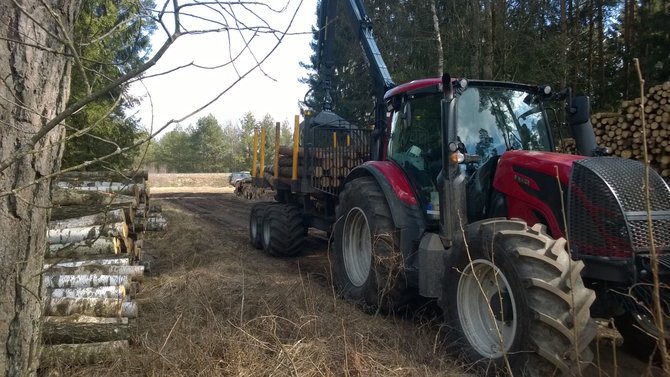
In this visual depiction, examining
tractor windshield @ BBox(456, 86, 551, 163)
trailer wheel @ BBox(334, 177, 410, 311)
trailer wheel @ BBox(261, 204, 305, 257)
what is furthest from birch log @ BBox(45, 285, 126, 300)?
trailer wheel @ BBox(261, 204, 305, 257)

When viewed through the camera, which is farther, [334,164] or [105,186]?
[334,164]

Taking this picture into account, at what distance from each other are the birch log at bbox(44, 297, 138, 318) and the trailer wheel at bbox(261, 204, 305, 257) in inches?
181

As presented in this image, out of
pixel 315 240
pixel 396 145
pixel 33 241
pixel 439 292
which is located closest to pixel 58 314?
pixel 33 241

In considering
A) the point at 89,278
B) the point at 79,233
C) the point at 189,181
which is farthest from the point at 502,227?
the point at 189,181

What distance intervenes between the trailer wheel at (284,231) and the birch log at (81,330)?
4.85 m

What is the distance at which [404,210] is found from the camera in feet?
16.9

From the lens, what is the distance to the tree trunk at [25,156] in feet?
6.86

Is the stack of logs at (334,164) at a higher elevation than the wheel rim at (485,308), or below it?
higher

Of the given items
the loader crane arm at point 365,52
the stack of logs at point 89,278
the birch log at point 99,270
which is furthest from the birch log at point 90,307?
the loader crane arm at point 365,52

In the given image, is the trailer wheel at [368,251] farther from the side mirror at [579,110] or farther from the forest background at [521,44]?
the forest background at [521,44]

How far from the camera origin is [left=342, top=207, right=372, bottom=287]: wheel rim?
584 cm

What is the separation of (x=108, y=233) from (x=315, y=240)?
18.0ft

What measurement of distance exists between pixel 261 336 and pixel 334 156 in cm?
420

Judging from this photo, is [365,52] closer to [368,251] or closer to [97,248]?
[368,251]
